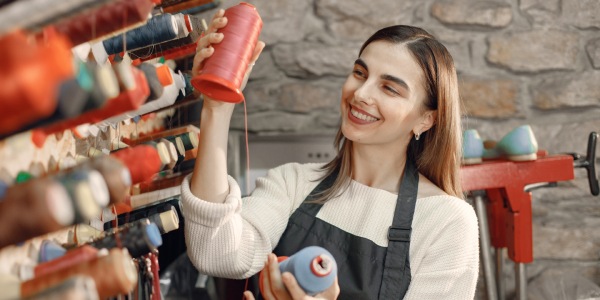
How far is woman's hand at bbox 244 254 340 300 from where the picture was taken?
106 cm

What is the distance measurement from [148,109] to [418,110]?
0.82 metres

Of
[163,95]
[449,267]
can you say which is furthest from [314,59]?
[163,95]

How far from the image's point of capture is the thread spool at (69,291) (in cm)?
45

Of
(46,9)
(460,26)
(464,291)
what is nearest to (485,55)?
(460,26)

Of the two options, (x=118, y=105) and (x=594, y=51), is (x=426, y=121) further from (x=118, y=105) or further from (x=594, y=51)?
(x=118, y=105)

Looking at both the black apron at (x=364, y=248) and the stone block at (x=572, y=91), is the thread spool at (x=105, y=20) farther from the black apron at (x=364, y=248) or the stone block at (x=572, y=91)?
the stone block at (x=572, y=91)

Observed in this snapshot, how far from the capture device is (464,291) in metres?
1.34

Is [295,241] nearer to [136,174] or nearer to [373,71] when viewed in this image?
[373,71]

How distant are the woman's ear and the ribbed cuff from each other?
548 millimetres

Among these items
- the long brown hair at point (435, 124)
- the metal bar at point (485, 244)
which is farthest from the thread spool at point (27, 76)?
the metal bar at point (485, 244)

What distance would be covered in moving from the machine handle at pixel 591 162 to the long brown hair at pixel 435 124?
54 centimetres

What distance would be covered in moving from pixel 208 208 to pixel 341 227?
405 mm

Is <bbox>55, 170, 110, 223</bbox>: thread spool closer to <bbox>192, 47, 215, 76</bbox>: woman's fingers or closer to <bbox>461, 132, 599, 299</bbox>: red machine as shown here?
<bbox>192, 47, 215, 76</bbox>: woman's fingers

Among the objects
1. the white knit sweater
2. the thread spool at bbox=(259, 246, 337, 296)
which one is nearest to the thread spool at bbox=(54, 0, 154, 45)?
the thread spool at bbox=(259, 246, 337, 296)
